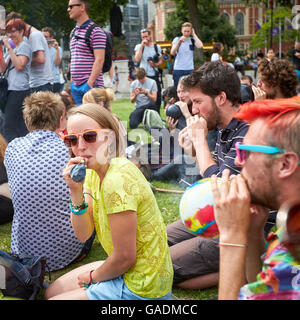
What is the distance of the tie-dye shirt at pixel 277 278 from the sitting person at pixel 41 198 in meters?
2.17

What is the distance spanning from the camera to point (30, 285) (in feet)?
9.33

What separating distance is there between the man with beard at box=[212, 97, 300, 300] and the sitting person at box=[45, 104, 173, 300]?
699 mm

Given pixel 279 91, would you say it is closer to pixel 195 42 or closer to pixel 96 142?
pixel 96 142

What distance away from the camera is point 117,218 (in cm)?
213

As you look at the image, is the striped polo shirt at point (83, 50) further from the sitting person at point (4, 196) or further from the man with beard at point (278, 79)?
the man with beard at point (278, 79)

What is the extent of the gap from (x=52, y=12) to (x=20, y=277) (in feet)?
77.9

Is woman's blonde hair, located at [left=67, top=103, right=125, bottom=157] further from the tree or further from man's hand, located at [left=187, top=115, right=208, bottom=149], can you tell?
the tree

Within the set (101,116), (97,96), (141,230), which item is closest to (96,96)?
(97,96)

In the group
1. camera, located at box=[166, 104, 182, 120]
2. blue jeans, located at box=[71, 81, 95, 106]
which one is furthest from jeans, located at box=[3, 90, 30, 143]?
camera, located at box=[166, 104, 182, 120]

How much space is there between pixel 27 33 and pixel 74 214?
166 inches

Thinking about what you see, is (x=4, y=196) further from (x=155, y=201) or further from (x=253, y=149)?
(x=253, y=149)

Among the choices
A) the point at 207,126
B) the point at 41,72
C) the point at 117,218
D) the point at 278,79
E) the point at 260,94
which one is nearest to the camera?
the point at 117,218

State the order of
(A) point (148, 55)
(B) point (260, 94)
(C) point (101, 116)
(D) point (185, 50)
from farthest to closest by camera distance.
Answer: (A) point (148, 55), (D) point (185, 50), (B) point (260, 94), (C) point (101, 116)

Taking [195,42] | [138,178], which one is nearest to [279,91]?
[138,178]
